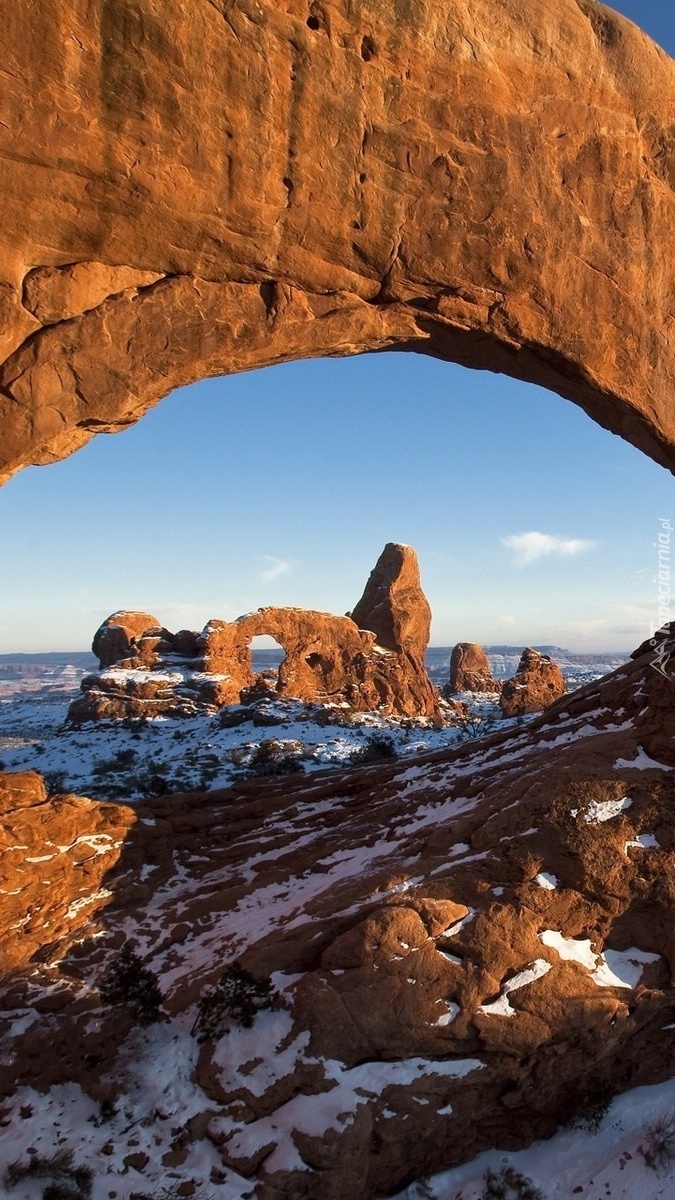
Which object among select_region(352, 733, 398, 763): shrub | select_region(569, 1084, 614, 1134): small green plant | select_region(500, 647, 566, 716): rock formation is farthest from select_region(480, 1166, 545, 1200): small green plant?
select_region(500, 647, 566, 716): rock formation

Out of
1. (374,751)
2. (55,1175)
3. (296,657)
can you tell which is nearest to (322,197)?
(55,1175)

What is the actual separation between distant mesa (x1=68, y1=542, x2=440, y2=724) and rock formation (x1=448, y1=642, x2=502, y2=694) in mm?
11654

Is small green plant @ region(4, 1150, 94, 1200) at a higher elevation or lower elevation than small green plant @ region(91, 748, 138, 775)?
lower

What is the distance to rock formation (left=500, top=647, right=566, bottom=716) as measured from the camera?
43.9 m

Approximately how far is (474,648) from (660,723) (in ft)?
182

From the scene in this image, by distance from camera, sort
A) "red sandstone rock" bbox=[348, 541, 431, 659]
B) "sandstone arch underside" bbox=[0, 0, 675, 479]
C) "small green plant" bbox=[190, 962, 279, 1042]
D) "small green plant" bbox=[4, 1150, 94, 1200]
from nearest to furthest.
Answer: "small green plant" bbox=[4, 1150, 94, 1200], "sandstone arch underside" bbox=[0, 0, 675, 479], "small green plant" bbox=[190, 962, 279, 1042], "red sandstone rock" bbox=[348, 541, 431, 659]

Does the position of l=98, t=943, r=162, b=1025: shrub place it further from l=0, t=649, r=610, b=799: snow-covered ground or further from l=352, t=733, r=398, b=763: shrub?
l=352, t=733, r=398, b=763: shrub

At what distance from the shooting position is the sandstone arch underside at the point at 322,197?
764cm

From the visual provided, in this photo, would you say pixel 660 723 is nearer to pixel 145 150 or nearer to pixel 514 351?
pixel 514 351

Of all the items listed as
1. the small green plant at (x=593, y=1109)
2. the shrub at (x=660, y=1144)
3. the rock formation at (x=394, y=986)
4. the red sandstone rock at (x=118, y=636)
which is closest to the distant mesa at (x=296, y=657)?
the red sandstone rock at (x=118, y=636)

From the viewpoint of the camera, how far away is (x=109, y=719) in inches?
1442

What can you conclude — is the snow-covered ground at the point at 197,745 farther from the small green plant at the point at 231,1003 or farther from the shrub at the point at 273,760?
the small green plant at the point at 231,1003

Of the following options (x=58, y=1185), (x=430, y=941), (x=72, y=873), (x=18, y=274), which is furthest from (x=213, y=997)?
(x=18, y=274)

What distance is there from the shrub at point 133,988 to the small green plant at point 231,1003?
0.81m
